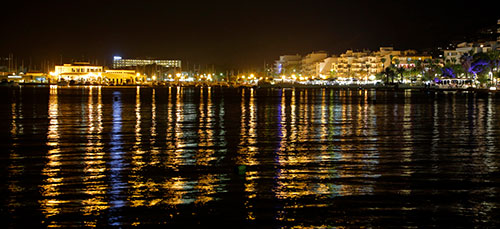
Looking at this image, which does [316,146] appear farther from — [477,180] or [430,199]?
[430,199]

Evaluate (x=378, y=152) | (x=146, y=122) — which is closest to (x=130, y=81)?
(x=146, y=122)

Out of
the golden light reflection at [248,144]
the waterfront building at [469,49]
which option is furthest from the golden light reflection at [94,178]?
the waterfront building at [469,49]

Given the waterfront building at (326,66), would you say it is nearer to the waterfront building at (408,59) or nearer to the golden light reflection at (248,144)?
the waterfront building at (408,59)

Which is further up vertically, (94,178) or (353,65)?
(353,65)

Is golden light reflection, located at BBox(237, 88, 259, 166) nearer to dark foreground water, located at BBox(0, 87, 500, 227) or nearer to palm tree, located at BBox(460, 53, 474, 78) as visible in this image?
dark foreground water, located at BBox(0, 87, 500, 227)

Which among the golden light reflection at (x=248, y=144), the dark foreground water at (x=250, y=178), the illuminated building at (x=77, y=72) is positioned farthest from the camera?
the illuminated building at (x=77, y=72)

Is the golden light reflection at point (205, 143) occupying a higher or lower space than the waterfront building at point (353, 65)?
lower

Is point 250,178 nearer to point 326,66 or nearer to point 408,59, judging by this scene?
point 408,59

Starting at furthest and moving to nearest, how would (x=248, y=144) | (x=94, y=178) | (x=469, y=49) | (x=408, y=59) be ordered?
(x=408, y=59) < (x=469, y=49) < (x=248, y=144) < (x=94, y=178)

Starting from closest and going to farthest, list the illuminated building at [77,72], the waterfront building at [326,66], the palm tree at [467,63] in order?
the palm tree at [467,63], the illuminated building at [77,72], the waterfront building at [326,66]

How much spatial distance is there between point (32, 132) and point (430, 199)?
16727 millimetres

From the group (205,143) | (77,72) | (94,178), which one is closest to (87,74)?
(77,72)

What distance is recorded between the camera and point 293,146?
1753cm

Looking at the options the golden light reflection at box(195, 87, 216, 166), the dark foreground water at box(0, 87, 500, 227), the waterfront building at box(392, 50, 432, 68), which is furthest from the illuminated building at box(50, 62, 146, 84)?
the dark foreground water at box(0, 87, 500, 227)
